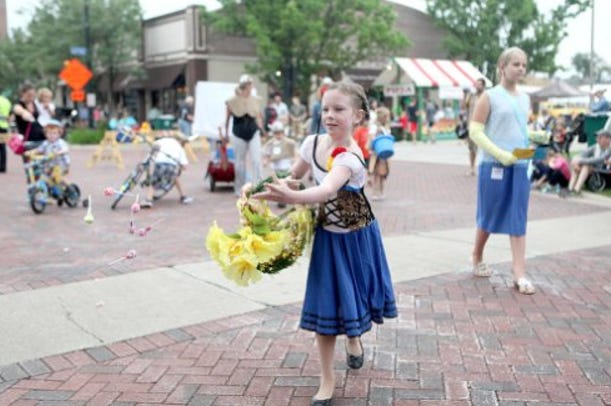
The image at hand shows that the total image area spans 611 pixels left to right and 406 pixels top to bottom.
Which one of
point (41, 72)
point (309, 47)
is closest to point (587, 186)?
point (309, 47)

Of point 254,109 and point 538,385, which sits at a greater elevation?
point 254,109

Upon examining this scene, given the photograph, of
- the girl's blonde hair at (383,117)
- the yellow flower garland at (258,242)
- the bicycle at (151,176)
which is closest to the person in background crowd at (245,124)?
the bicycle at (151,176)

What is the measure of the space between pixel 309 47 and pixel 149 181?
828 inches

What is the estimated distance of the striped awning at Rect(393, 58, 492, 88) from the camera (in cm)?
2714

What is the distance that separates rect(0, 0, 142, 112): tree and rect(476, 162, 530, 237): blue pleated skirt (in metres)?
30.1

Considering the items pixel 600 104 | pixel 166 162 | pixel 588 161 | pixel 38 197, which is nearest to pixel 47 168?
pixel 38 197

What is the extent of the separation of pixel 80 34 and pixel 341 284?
114ft

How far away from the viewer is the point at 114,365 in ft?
12.6

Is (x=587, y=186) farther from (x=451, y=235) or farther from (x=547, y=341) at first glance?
(x=547, y=341)

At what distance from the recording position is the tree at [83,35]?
1355 inches

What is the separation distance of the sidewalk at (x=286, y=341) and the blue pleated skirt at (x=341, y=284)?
0.44 m

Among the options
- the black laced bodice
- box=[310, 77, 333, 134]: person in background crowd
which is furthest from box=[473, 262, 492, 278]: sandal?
the black laced bodice

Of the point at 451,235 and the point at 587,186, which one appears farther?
the point at 587,186

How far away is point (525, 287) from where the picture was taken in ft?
16.9
